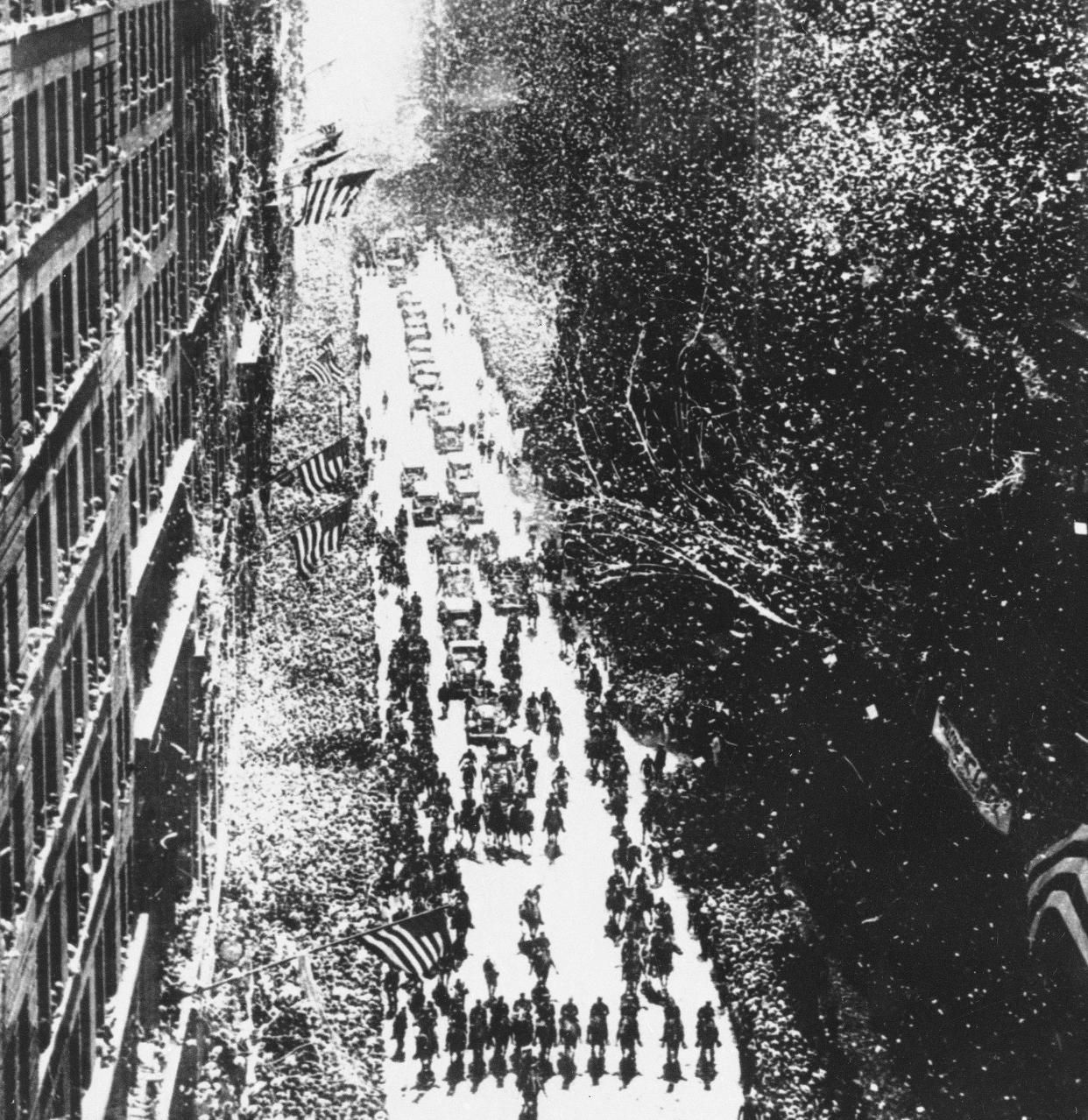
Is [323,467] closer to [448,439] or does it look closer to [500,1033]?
[500,1033]

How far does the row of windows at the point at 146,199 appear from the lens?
3600 cm

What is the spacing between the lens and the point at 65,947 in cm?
2503

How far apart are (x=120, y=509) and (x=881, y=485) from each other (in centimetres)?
1809

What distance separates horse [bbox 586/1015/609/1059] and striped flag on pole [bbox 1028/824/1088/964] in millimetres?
7154

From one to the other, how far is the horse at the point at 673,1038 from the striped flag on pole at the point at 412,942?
5994 millimetres

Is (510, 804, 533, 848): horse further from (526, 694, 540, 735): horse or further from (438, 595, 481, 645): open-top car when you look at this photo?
(438, 595, 481, 645): open-top car

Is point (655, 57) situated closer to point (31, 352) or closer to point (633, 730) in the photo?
point (633, 730)

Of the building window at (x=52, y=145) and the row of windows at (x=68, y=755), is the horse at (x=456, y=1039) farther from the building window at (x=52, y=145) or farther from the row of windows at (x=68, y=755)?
the building window at (x=52, y=145)

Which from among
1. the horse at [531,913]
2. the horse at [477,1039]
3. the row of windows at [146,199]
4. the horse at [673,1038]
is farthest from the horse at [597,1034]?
the row of windows at [146,199]

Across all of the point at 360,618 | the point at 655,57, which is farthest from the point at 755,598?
the point at 655,57

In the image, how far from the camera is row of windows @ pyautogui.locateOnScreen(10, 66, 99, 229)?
77.8ft

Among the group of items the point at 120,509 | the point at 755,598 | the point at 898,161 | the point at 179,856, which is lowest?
the point at 179,856

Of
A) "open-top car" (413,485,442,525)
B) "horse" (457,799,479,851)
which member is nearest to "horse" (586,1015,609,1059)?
"horse" (457,799,479,851)

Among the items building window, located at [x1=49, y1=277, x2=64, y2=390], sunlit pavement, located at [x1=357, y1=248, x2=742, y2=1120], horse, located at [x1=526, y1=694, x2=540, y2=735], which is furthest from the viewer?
horse, located at [x1=526, y1=694, x2=540, y2=735]
